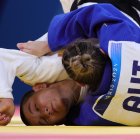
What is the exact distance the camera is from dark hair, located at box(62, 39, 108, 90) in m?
0.80

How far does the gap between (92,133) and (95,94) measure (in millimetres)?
171

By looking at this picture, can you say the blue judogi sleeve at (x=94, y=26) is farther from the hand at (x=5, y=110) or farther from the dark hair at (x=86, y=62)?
the hand at (x=5, y=110)

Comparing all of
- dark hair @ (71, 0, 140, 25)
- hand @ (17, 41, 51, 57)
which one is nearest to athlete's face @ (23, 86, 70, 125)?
hand @ (17, 41, 51, 57)

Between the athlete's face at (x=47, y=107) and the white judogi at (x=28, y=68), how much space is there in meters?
0.05

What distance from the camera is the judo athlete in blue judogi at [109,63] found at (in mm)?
803

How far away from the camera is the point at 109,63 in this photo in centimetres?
82

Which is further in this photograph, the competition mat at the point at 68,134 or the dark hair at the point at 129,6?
the dark hair at the point at 129,6

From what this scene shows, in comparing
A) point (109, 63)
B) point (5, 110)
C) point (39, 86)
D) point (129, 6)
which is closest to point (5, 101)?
point (5, 110)

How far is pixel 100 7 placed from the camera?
928mm

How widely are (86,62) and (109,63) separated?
5 cm

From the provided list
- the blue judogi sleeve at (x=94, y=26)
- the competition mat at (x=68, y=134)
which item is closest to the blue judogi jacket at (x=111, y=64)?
the blue judogi sleeve at (x=94, y=26)

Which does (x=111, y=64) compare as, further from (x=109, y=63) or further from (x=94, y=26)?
(x=94, y=26)

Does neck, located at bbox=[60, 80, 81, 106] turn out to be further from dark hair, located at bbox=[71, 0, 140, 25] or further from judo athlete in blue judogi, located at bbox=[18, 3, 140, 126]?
dark hair, located at bbox=[71, 0, 140, 25]

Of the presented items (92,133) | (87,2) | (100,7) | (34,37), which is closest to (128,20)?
(100,7)
